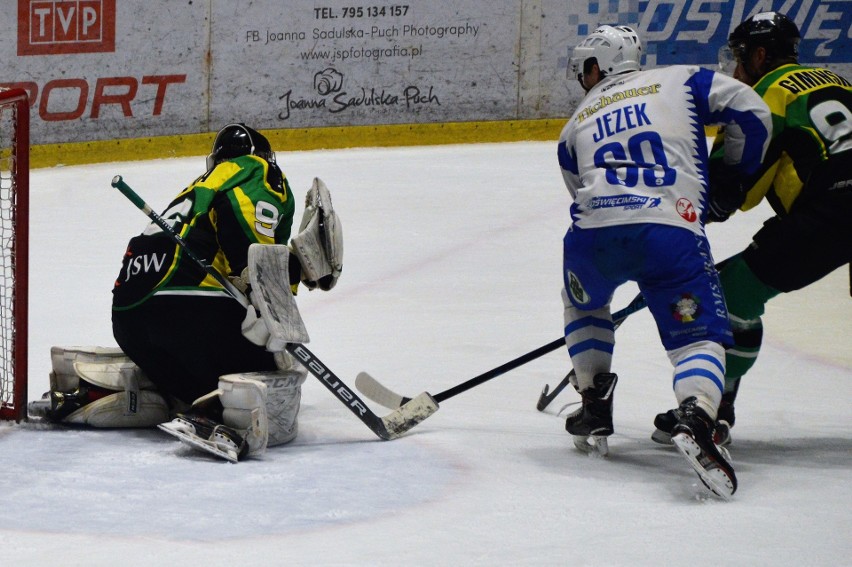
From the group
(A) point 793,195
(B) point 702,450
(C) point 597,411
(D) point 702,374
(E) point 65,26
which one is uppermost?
(A) point 793,195

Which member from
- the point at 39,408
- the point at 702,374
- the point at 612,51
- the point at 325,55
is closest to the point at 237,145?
the point at 39,408

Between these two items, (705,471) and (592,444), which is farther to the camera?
(592,444)

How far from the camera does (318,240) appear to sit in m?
3.49

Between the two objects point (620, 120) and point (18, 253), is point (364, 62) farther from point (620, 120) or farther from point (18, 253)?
point (620, 120)

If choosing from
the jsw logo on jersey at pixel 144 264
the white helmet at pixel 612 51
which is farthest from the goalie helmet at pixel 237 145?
the white helmet at pixel 612 51

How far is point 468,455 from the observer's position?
3.40 m

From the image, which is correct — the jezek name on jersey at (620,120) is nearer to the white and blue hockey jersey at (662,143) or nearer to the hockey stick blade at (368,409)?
the white and blue hockey jersey at (662,143)

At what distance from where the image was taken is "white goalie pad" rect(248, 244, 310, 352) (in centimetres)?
332

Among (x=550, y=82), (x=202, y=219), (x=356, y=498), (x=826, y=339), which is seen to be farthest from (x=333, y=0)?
(x=356, y=498)

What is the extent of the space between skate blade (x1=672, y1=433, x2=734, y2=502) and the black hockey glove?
0.74 m

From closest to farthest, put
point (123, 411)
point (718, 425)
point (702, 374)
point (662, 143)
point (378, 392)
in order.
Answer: point (702, 374)
point (662, 143)
point (718, 425)
point (123, 411)
point (378, 392)

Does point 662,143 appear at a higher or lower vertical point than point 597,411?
higher

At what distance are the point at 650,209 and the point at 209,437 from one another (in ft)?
3.98

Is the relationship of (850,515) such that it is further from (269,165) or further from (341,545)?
(269,165)
